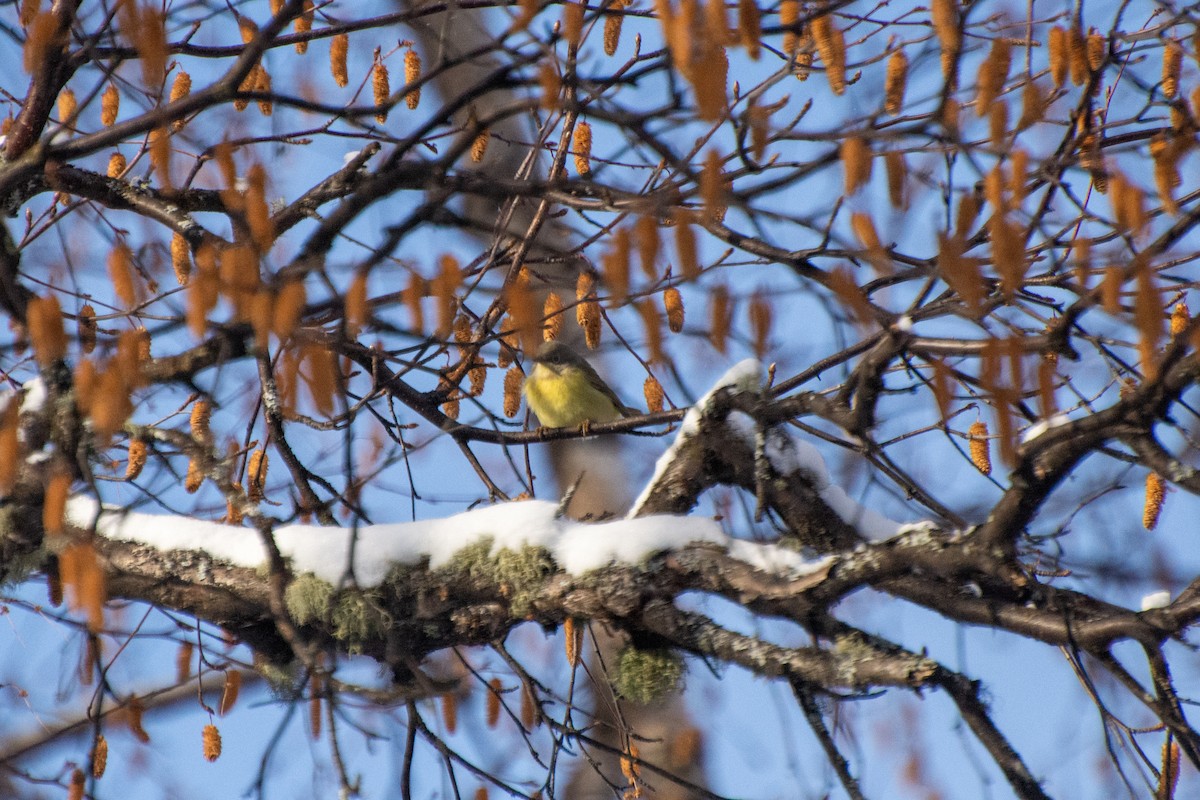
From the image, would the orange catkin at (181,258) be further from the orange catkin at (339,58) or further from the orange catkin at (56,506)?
the orange catkin at (56,506)

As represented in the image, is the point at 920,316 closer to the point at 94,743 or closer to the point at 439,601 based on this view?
the point at 439,601

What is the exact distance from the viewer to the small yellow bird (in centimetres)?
646

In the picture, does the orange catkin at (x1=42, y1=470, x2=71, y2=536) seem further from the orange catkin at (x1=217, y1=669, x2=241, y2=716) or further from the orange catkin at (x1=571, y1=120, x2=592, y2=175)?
the orange catkin at (x1=571, y1=120, x2=592, y2=175)

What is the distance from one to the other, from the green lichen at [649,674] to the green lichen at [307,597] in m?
0.88

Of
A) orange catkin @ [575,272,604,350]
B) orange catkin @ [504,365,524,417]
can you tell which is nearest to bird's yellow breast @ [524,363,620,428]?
orange catkin @ [504,365,524,417]

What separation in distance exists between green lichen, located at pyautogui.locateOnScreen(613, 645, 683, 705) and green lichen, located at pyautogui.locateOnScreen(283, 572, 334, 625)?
2.88ft

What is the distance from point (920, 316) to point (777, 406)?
0.50m

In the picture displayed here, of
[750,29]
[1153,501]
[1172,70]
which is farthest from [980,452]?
[750,29]

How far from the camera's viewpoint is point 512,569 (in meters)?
3.28

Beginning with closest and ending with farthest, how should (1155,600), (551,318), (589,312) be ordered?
(1155,600) < (589,312) < (551,318)

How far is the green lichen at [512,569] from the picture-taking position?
3262mm

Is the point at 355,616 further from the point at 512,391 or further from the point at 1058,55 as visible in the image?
the point at 1058,55

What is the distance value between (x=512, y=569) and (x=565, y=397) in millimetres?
3214

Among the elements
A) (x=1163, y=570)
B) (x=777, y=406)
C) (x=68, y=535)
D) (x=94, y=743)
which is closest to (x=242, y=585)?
(x=68, y=535)
